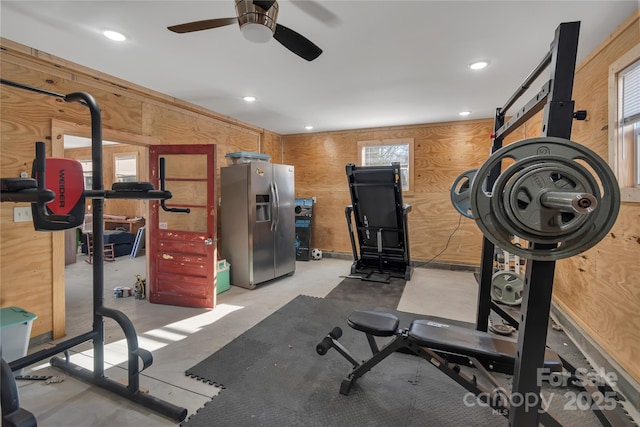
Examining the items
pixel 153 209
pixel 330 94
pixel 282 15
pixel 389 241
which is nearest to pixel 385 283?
pixel 389 241

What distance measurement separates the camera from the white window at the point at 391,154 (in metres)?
5.29

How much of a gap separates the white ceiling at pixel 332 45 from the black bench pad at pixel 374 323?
6.87ft

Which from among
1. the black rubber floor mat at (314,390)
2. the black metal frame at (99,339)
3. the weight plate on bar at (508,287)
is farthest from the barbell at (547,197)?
the weight plate on bar at (508,287)

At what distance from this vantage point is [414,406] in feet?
6.15

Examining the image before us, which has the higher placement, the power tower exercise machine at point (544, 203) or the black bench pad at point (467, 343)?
the power tower exercise machine at point (544, 203)

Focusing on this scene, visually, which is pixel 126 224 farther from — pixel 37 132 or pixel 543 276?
pixel 543 276

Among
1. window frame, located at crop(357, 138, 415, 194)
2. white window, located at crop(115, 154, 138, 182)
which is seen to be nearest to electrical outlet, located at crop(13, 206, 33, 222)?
window frame, located at crop(357, 138, 415, 194)

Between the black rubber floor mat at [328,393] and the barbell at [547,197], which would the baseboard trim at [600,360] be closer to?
the black rubber floor mat at [328,393]

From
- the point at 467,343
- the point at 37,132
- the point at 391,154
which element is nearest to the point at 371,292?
the point at 467,343

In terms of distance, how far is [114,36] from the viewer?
2.33 m

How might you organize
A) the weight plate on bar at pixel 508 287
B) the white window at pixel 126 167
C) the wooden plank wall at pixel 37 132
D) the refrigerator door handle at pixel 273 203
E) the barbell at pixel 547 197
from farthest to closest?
the white window at pixel 126 167 < the refrigerator door handle at pixel 273 203 < the weight plate on bar at pixel 508 287 < the wooden plank wall at pixel 37 132 < the barbell at pixel 547 197

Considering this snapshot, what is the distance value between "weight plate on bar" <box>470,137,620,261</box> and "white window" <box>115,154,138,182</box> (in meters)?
7.76

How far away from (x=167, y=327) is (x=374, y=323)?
2.15m

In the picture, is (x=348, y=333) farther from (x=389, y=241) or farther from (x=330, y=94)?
(x=330, y=94)
